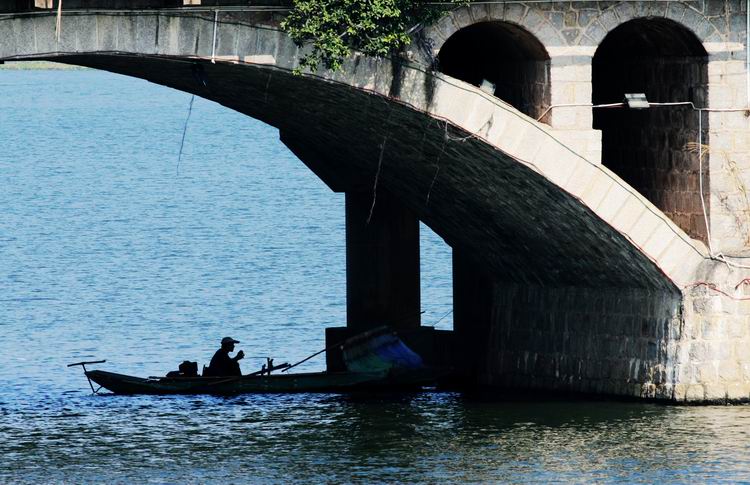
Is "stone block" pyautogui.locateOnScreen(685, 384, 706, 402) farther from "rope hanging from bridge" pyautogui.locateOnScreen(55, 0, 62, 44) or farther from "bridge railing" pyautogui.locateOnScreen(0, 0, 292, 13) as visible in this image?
"rope hanging from bridge" pyautogui.locateOnScreen(55, 0, 62, 44)

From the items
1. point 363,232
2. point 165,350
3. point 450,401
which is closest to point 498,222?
point 450,401

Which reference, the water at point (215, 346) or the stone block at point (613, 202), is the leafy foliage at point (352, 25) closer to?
the stone block at point (613, 202)

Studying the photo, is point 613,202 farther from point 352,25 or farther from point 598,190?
point 352,25

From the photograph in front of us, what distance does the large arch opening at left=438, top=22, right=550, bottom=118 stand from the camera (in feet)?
94.3

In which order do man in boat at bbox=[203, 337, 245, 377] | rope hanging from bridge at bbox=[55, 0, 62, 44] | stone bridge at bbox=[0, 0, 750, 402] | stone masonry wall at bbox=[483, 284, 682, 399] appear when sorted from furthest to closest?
man in boat at bbox=[203, 337, 245, 377]
stone masonry wall at bbox=[483, 284, 682, 399]
stone bridge at bbox=[0, 0, 750, 402]
rope hanging from bridge at bbox=[55, 0, 62, 44]

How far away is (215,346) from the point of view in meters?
43.9

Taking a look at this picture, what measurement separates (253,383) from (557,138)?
30.9 ft

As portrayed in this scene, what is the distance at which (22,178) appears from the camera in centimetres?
8731

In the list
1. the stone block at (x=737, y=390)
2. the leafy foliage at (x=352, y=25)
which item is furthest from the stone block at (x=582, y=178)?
the stone block at (x=737, y=390)

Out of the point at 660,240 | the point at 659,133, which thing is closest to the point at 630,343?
the point at 660,240

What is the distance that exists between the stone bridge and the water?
1.27 m

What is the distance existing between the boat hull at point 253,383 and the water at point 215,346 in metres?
0.48

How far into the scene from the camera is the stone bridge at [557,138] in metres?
26.8

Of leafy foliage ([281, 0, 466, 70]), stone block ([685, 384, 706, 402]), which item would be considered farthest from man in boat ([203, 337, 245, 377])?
leafy foliage ([281, 0, 466, 70])
